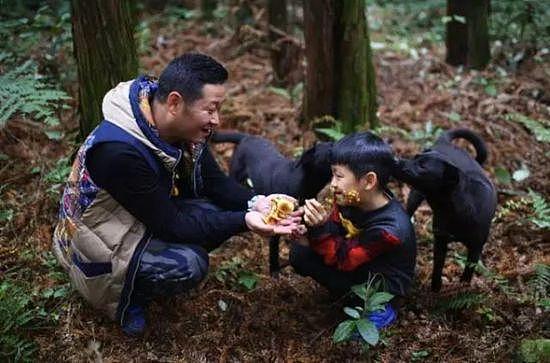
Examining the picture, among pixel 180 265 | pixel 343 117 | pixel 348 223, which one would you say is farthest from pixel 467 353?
pixel 343 117

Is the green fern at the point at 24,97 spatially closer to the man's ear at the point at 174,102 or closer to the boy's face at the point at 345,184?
the man's ear at the point at 174,102

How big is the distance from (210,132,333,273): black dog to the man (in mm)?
560

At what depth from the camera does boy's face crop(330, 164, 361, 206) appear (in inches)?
143

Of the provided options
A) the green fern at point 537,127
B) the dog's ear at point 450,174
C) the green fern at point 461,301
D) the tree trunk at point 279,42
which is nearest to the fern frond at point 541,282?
the green fern at point 461,301

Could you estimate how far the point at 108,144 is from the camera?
332 cm

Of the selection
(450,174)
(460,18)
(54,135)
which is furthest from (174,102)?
(460,18)

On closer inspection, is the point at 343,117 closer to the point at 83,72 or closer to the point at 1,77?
the point at 83,72

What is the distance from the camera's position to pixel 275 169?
461 cm

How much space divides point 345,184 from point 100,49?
2.08 m

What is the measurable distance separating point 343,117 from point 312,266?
2.48m

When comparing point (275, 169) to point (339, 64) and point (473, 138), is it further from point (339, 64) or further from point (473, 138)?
point (339, 64)

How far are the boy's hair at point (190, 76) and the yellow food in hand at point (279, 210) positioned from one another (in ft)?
2.76

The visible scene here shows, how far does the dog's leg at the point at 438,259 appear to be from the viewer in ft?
14.0

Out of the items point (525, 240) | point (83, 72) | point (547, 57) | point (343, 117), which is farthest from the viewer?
point (547, 57)
